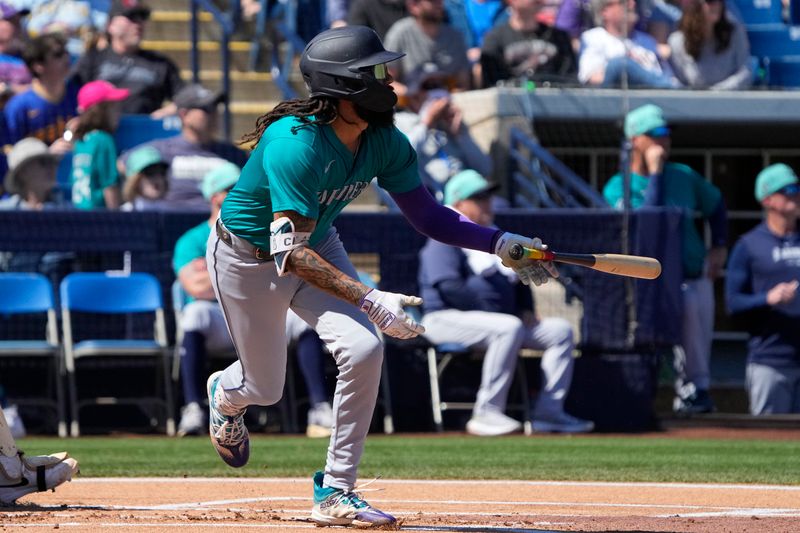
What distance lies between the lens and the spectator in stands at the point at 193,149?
1186 centimetres

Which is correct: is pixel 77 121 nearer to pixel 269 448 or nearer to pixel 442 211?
pixel 269 448

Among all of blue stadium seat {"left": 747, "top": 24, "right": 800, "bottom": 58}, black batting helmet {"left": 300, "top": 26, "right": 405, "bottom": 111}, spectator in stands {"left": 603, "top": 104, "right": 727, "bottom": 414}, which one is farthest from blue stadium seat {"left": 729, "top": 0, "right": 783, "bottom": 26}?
black batting helmet {"left": 300, "top": 26, "right": 405, "bottom": 111}

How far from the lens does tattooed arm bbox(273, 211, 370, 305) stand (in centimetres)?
523

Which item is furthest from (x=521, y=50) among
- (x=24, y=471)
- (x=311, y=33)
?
(x=24, y=471)

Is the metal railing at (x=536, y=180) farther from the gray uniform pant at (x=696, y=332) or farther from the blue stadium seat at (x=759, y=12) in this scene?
the blue stadium seat at (x=759, y=12)

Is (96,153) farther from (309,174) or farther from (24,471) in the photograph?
(309,174)

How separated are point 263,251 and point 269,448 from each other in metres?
4.29

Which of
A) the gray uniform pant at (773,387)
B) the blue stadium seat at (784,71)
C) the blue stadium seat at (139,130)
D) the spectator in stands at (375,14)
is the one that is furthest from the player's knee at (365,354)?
the blue stadium seat at (784,71)

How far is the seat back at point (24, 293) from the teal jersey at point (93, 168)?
3.34ft

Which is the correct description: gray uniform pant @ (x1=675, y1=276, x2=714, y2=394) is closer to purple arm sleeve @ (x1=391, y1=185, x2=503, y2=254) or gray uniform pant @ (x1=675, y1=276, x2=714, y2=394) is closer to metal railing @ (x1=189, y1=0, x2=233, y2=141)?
metal railing @ (x1=189, y1=0, x2=233, y2=141)

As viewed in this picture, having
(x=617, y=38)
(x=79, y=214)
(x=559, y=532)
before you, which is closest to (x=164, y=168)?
(x=79, y=214)

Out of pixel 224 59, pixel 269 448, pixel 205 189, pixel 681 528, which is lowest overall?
pixel 269 448

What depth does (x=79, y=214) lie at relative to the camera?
1116cm

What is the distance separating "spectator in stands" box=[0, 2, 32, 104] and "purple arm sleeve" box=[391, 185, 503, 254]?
781 centimetres
